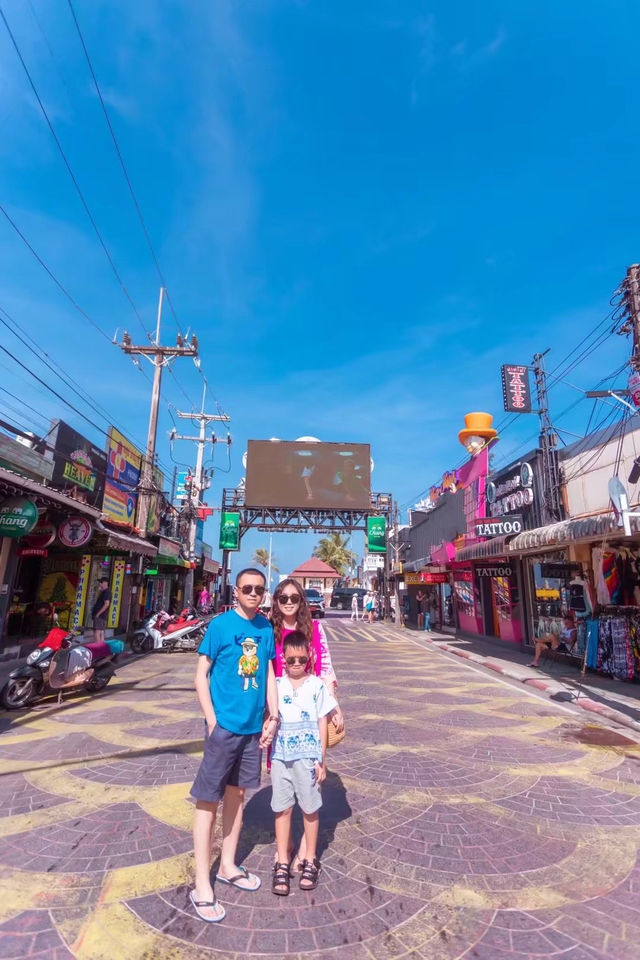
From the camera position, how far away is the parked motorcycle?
1391 cm

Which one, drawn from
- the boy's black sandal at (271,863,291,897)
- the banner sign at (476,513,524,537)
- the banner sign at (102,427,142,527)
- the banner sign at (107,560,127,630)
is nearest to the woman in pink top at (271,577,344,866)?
the boy's black sandal at (271,863,291,897)

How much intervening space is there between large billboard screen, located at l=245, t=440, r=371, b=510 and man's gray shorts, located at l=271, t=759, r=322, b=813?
26.7m

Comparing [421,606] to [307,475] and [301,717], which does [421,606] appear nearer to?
[307,475]

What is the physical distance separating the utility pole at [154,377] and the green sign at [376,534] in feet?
48.5

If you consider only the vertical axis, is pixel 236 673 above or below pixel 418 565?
below

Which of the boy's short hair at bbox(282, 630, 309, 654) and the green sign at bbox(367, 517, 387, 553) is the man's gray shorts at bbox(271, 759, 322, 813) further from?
the green sign at bbox(367, 517, 387, 553)

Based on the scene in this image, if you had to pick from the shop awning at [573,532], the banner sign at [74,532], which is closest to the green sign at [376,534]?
the shop awning at [573,532]

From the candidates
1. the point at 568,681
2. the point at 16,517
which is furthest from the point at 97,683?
the point at 568,681

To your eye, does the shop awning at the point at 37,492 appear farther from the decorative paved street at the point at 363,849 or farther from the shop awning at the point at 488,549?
the shop awning at the point at 488,549

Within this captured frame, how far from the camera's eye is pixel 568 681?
9922 mm

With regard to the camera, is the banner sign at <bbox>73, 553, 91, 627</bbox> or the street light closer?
the banner sign at <bbox>73, 553, 91, 627</bbox>

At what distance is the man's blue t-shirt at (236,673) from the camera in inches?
109

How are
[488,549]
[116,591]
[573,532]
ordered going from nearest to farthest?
[573,532] → [488,549] → [116,591]

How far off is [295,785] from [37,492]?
27.7ft
